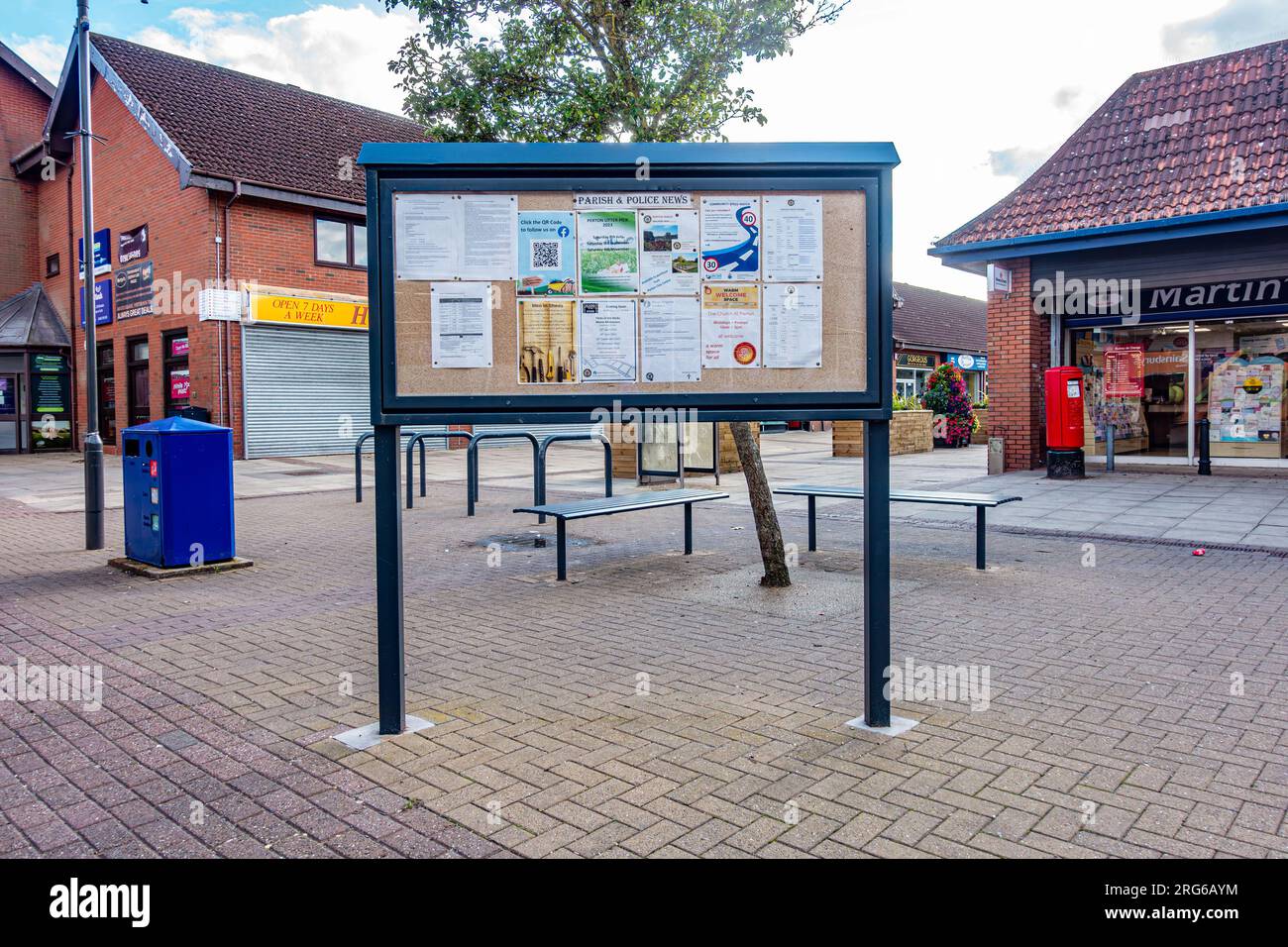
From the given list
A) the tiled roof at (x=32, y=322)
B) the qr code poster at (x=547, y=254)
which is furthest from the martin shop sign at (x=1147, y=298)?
the tiled roof at (x=32, y=322)

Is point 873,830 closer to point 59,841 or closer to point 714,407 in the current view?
point 714,407

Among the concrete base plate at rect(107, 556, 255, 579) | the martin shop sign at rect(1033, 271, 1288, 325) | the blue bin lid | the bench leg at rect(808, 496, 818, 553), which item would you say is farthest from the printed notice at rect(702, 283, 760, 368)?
the martin shop sign at rect(1033, 271, 1288, 325)

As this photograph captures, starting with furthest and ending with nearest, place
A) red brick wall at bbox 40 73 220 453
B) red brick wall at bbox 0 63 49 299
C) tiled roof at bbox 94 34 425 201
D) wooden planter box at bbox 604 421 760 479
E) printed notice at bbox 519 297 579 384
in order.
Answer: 1. red brick wall at bbox 0 63 49 299
2. tiled roof at bbox 94 34 425 201
3. red brick wall at bbox 40 73 220 453
4. wooden planter box at bbox 604 421 760 479
5. printed notice at bbox 519 297 579 384

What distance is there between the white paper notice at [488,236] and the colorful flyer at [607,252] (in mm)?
283

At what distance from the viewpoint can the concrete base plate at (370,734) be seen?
4.02 metres

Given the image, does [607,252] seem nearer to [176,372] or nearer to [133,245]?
[176,372]

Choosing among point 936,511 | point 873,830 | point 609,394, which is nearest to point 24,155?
point 936,511

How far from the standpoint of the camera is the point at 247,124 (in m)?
23.3

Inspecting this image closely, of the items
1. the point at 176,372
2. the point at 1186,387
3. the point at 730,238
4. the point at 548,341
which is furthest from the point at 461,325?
the point at 176,372

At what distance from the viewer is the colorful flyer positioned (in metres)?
4.14

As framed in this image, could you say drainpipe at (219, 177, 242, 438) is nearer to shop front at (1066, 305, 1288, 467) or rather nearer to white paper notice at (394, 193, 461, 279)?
shop front at (1066, 305, 1288, 467)

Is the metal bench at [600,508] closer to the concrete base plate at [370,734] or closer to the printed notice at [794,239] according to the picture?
the concrete base plate at [370,734]

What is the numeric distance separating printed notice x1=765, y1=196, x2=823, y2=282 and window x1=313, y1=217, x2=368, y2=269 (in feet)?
67.6
